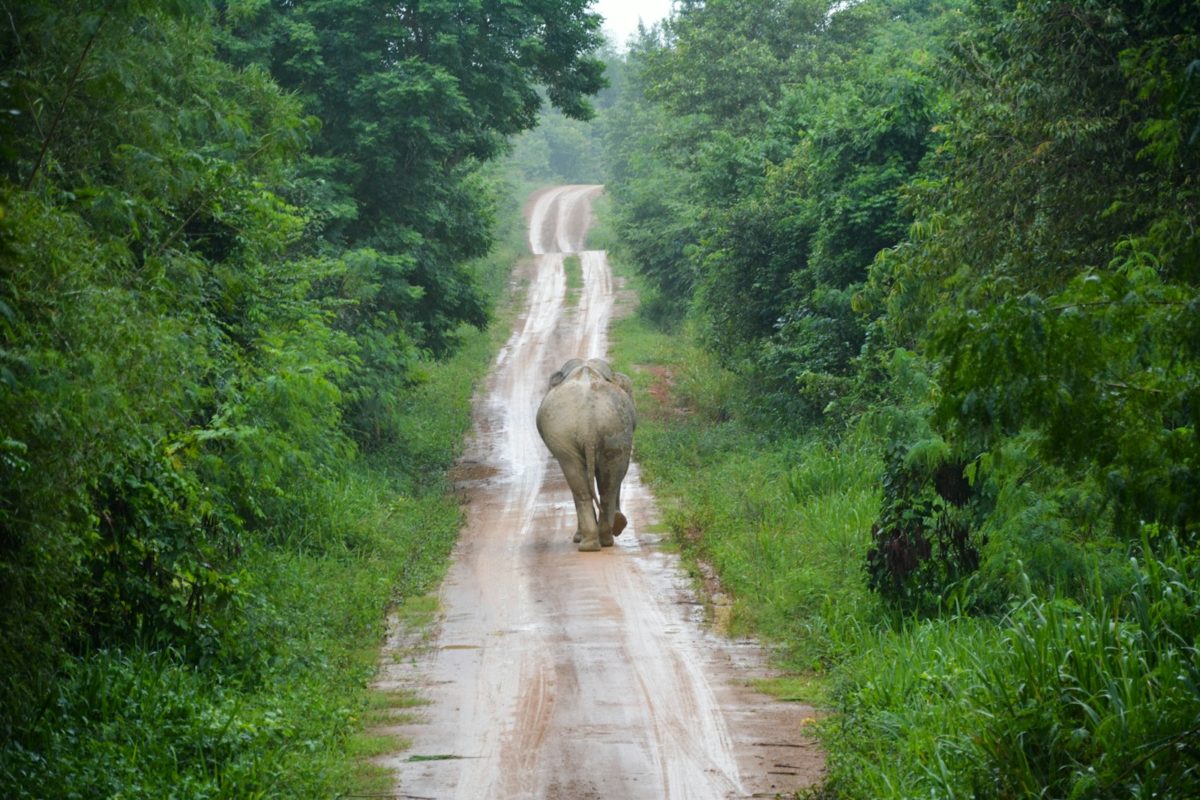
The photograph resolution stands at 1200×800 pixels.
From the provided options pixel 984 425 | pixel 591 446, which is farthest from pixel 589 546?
pixel 984 425

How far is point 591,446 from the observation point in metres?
15.3

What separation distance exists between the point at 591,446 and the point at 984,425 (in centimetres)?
1021

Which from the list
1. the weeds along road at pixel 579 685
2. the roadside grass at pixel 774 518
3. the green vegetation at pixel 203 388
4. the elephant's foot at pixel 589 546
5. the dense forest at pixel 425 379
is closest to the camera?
the dense forest at pixel 425 379

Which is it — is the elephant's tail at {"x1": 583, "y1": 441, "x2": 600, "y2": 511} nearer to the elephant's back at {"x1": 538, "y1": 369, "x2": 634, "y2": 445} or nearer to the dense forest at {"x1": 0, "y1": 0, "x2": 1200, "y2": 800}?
the elephant's back at {"x1": 538, "y1": 369, "x2": 634, "y2": 445}

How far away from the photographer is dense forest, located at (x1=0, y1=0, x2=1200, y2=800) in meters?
6.16

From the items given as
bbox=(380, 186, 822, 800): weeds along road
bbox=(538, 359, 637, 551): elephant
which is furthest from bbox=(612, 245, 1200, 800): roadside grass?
bbox=(538, 359, 637, 551): elephant

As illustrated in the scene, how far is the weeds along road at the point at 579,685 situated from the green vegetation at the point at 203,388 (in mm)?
576

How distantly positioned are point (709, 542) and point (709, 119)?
2231cm

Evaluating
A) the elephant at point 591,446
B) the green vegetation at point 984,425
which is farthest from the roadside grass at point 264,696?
the green vegetation at point 984,425

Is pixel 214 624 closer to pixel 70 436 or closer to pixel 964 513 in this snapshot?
pixel 70 436

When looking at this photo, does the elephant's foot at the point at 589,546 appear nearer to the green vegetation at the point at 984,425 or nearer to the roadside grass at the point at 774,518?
the roadside grass at the point at 774,518

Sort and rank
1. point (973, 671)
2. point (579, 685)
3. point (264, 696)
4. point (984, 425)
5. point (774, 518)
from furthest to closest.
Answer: point (774, 518) → point (579, 685) → point (264, 696) → point (973, 671) → point (984, 425)

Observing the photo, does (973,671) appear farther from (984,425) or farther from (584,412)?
(584,412)

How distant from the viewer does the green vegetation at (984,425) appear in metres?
5.19
